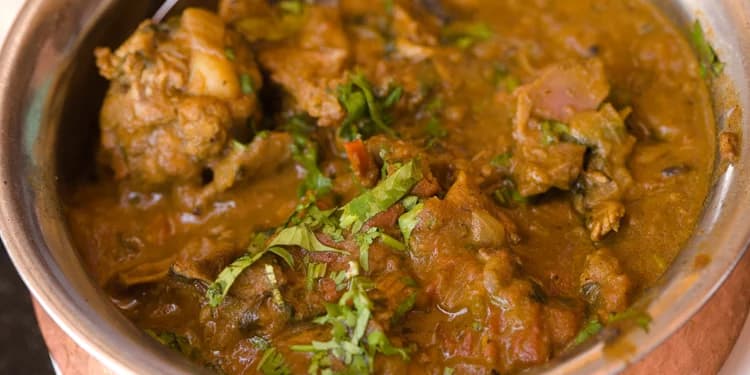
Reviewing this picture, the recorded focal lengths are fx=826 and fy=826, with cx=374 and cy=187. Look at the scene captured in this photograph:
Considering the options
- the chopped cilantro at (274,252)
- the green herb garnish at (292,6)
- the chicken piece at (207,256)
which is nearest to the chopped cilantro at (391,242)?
the chopped cilantro at (274,252)

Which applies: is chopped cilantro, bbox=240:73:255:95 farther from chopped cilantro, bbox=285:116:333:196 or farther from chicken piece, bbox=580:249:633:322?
chicken piece, bbox=580:249:633:322

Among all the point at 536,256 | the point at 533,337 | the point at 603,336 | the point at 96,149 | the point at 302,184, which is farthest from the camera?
the point at 96,149

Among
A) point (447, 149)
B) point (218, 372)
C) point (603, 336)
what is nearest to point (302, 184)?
point (447, 149)

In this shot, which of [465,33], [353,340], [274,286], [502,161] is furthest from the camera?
[465,33]

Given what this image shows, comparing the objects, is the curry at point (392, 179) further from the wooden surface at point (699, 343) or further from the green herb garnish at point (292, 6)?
the wooden surface at point (699, 343)

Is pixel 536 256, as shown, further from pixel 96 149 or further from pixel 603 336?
pixel 96 149

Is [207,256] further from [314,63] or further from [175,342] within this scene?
[314,63]

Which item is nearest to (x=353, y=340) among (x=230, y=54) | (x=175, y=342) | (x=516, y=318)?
(x=516, y=318)
